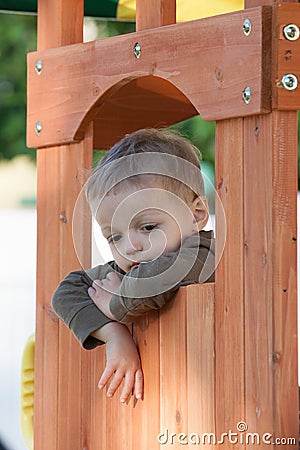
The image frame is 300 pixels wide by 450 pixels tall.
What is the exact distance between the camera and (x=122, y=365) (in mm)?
2617

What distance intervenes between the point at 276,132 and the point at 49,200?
0.94 metres

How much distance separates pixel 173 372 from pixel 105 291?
30 cm

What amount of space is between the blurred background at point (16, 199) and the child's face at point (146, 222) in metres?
1.50

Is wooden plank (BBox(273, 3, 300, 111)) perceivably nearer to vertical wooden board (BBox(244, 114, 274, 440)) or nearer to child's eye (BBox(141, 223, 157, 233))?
vertical wooden board (BBox(244, 114, 274, 440))

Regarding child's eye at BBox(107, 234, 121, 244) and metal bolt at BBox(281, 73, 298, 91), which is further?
child's eye at BBox(107, 234, 121, 244)

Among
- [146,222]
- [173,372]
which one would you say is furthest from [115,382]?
[146,222]

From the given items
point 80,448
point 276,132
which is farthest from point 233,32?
point 80,448

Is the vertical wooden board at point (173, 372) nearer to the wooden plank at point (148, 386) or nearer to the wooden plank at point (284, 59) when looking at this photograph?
the wooden plank at point (148, 386)

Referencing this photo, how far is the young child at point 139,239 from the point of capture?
8.29 feet

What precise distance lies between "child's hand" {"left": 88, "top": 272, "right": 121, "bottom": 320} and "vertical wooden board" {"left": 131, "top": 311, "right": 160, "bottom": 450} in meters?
0.09

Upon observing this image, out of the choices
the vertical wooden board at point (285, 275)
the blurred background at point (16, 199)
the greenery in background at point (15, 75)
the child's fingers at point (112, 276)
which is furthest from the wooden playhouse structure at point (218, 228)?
the greenery in background at point (15, 75)

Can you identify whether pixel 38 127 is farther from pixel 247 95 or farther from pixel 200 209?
pixel 247 95

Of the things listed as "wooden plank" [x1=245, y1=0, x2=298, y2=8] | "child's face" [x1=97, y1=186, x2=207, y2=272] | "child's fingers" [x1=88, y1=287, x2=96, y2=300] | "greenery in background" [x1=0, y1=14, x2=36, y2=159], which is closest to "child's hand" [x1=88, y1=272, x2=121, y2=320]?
"child's fingers" [x1=88, y1=287, x2=96, y2=300]

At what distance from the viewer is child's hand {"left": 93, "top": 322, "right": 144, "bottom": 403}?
103 inches
